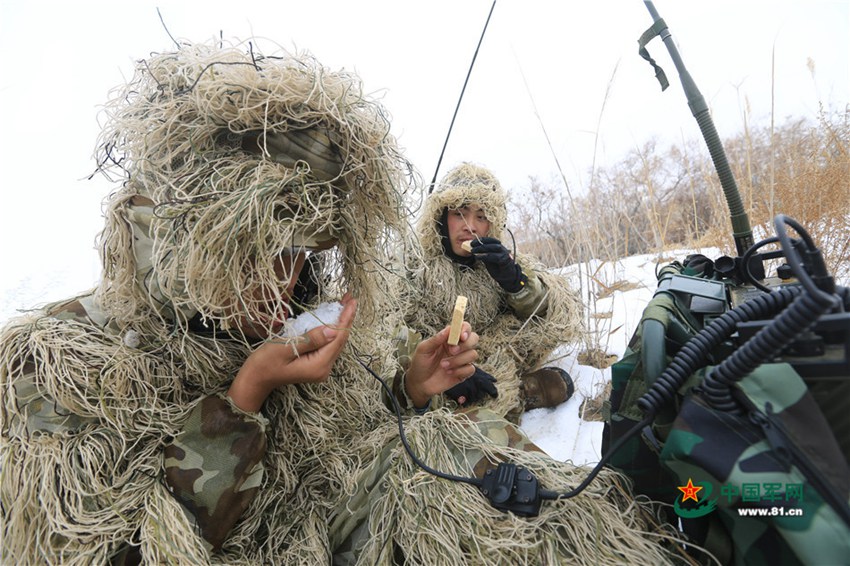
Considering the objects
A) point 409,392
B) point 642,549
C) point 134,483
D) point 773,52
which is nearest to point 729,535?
point 642,549

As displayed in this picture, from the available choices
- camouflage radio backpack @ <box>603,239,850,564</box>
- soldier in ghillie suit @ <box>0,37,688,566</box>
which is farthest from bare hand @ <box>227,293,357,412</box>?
camouflage radio backpack @ <box>603,239,850,564</box>

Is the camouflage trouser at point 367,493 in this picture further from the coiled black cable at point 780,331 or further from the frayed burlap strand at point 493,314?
the frayed burlap strand at point 493,314

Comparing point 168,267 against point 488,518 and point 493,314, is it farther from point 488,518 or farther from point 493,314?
point 493,314

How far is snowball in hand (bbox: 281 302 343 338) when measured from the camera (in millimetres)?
881

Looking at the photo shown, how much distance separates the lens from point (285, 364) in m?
0.86

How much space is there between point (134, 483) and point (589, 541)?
852 mm

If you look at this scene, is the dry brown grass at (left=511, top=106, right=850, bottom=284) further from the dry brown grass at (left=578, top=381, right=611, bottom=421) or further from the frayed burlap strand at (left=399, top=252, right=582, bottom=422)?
the dry brown grass at (left=578, top=381, right=611, bottom=421)

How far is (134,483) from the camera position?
2.56ft

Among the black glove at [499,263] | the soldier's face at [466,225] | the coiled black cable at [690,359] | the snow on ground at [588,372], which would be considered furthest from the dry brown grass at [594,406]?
the coiled black cable at [690,359]

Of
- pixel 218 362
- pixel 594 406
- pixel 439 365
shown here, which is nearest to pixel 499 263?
pixel 594 406

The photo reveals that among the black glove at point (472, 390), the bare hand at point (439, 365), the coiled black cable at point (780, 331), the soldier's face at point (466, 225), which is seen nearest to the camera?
the coiled black cable at point (780, 331)

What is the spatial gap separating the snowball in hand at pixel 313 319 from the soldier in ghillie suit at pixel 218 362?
24mm

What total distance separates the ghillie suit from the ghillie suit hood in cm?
157

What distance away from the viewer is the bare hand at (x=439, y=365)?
116 cm
